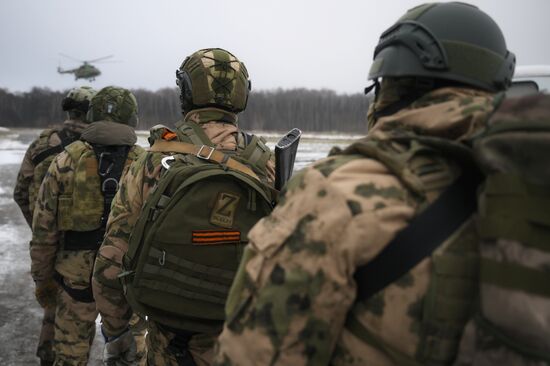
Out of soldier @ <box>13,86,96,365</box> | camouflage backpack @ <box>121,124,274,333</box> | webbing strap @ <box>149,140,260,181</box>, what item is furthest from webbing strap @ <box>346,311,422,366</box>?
soldier @ <box>13,86,96,365</box>

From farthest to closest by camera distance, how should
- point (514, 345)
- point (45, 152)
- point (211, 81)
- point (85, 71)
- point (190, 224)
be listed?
point (85, 71) < point (45, 152) < point (211, 81) < point (190, 224) < point (514, 345)

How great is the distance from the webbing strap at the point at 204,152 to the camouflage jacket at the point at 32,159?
8.31 ft

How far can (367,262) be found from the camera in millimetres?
1160

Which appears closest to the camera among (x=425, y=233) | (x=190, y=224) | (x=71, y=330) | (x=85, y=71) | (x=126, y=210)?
(x=425, y=233)

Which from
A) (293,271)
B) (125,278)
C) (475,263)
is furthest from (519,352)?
(125,278)

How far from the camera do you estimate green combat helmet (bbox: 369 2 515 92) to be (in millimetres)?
1361

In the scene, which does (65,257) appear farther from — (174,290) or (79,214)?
(174,290)

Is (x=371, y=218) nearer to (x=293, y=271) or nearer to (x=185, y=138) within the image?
(x=293, y=271)

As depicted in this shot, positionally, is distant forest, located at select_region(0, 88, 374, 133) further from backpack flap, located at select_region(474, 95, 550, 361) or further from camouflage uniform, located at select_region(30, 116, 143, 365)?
backpack flap, located at select_region(474, 95, 550, 361)

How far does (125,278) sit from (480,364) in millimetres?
1723

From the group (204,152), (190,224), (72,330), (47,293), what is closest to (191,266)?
(190,224)

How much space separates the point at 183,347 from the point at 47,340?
95.6 inches

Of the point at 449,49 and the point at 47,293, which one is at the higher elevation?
the point at 449,49

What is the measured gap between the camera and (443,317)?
1117 millimetres
